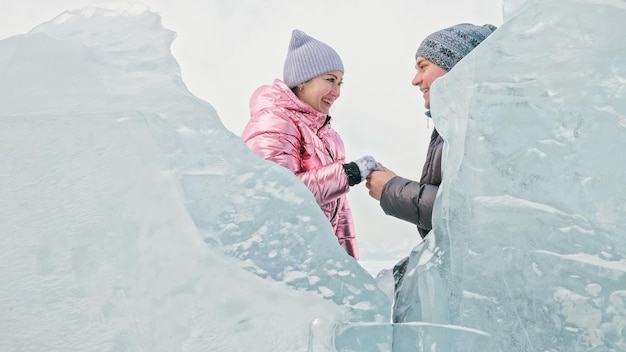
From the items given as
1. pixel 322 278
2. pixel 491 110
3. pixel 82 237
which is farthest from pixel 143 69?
pixel 491 110

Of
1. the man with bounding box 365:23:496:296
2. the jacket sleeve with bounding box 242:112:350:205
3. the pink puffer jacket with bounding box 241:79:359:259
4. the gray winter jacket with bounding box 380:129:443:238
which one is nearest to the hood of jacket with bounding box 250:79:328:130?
the pink puffer jacket with bounding box 241:79:359:259

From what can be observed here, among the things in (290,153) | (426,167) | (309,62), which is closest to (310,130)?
(290,153)

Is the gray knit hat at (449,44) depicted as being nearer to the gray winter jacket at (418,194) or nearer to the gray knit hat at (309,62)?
the gray winter jacket at (418,194)

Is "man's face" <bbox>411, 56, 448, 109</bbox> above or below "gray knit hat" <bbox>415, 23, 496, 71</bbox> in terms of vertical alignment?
below

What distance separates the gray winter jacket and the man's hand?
72mm

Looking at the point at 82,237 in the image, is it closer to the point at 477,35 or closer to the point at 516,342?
the point at 516,342

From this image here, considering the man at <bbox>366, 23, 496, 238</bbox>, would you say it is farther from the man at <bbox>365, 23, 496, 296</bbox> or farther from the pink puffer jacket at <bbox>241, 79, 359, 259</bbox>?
the pink puffer jacket at <bbox>241, 79, 359, 259</bbox>

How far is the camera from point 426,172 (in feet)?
6.40

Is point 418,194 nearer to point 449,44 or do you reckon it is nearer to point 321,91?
A: point 449,44

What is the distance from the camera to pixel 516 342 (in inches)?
49.0

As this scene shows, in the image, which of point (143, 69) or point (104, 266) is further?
point (143, 69)

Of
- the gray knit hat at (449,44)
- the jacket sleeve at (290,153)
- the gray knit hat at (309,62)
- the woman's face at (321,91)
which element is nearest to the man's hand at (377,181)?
the jacket sleeve at (290,153)

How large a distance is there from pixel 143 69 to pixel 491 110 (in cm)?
92

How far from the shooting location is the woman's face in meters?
2.61
